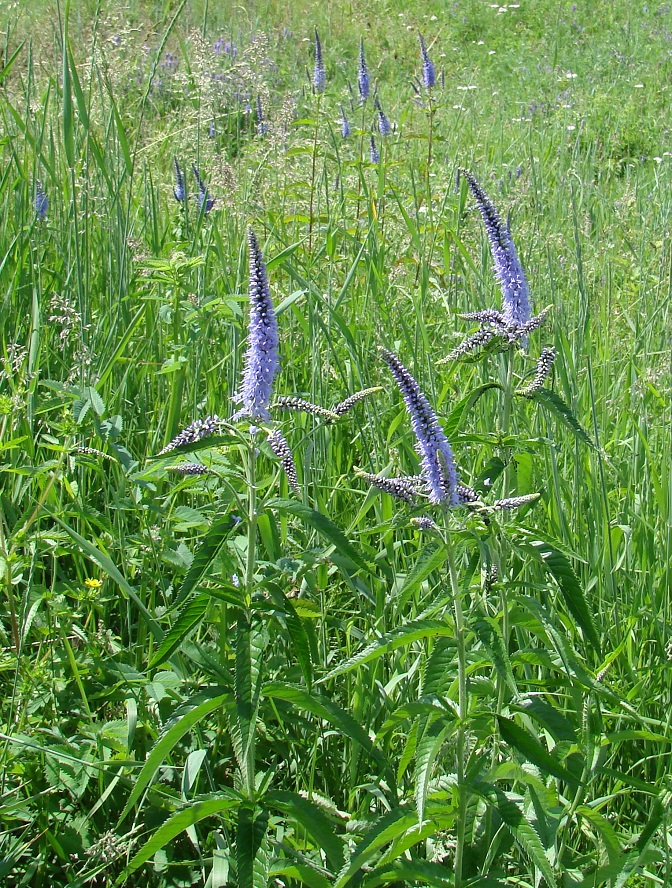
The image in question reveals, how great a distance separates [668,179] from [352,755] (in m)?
4.04

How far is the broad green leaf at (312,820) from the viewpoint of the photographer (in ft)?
4.69

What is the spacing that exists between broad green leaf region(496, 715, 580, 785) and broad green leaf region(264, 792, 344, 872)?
342 millimetres

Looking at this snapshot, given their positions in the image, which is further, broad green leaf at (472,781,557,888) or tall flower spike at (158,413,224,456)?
tall flower spike at (158,413,224,456)

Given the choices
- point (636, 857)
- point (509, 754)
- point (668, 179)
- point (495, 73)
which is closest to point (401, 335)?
point (509, 754)

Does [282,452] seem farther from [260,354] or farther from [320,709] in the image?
[320,709]

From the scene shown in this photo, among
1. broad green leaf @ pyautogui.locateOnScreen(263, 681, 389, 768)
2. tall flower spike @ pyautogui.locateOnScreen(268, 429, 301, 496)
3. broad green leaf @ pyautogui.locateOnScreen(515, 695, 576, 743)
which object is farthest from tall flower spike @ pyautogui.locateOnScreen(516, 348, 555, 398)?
broad green leaf @ pyautogui.locateOnScreen(263, 681, 389, 768)

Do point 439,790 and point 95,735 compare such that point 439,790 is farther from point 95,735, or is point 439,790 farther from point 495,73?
point 495,73

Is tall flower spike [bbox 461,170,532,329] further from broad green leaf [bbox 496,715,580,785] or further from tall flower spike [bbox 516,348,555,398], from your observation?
broad green leaf [bbox 496,715,580,785]

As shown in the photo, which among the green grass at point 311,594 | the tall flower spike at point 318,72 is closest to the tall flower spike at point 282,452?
the green grass at point 311,594

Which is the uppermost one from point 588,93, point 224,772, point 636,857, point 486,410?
point 588,93

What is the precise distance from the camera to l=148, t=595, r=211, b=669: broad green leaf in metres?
1.30

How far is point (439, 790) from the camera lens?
1.58m

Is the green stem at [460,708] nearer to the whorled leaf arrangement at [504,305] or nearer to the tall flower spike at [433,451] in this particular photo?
the tall flower spike at [433,451]

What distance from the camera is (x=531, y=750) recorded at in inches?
52.4
